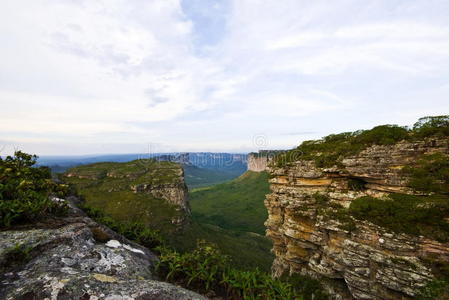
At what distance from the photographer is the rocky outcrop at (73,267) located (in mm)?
5570

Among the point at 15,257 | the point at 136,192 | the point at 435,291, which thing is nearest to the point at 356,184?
the point at 435,291

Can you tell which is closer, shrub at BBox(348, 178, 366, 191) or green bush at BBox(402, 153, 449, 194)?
green bush at BBox(402, 153, 449, 194)

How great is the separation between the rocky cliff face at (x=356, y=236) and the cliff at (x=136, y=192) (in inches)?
2750

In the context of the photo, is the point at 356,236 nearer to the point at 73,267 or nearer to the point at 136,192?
the point at 73,267

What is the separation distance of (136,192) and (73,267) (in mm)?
104234

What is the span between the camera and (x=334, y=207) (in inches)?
1010

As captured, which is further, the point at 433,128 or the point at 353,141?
the point at 353,141

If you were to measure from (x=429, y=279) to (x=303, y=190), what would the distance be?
15228mm

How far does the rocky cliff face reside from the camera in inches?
734

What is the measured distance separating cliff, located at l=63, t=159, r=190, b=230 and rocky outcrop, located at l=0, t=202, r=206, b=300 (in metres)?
80.3

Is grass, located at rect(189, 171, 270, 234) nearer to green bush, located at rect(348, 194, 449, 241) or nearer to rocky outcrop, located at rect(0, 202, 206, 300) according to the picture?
green bush, located at rect(348, 194, 449, 241)

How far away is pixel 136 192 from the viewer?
10212 cm

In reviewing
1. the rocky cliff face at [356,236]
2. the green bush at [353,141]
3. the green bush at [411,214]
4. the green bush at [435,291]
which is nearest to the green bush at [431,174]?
the rocky cliff face at [356,236]

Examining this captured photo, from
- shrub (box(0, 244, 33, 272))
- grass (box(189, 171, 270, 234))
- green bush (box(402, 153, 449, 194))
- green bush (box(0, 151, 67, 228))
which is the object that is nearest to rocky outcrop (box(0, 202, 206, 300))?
shrub (box(0, 244, 33, 272))
